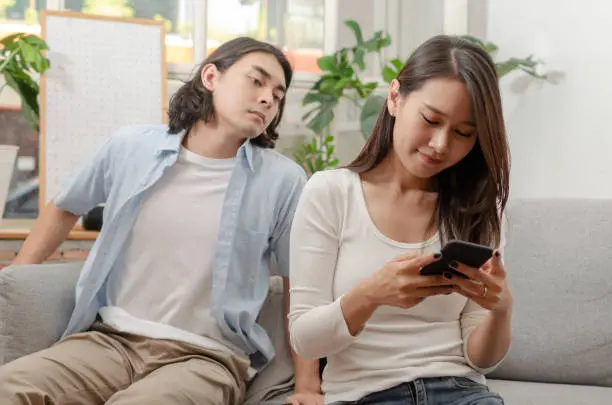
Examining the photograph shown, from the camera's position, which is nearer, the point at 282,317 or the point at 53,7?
the point at 282,317

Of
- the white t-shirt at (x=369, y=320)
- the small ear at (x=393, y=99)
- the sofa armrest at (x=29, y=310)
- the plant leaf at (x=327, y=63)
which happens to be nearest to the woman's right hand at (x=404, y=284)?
the white t-shirt at (x=369, y=320)

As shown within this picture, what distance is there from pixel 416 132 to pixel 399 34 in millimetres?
2414

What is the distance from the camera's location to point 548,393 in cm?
177

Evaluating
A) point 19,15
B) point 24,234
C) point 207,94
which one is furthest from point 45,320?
point 19,15

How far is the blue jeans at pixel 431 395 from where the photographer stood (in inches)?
52.1

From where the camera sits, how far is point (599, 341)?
6.17 feet

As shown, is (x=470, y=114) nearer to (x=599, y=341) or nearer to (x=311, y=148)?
(x=599, y=341)

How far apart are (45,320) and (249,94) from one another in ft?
2.35

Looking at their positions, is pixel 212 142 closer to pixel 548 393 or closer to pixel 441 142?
pixel 441 142

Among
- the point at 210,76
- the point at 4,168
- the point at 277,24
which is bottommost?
the point at 4,168

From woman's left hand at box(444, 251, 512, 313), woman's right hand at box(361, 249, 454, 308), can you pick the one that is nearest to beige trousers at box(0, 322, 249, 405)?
woman's right hand at box(361, 249, 454, 308)

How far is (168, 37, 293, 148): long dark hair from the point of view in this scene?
196cm

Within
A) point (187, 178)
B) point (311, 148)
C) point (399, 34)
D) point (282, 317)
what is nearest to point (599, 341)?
point (282, 317)

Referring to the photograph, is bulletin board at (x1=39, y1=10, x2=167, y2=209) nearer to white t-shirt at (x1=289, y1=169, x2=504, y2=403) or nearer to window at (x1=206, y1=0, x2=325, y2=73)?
window at (x1=206, y1=0, x2=325, y2=73)
